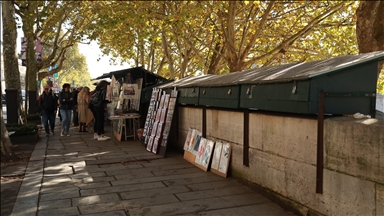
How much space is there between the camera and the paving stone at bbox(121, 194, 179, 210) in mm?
4941

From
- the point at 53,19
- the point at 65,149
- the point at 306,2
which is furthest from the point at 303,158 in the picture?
the point at 53,19

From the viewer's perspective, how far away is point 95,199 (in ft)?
17.2

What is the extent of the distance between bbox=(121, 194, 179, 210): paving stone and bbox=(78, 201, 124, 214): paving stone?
0.09 m

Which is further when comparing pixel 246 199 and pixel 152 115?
pixel 152 115

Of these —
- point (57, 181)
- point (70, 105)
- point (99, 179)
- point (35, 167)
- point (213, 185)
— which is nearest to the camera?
point (213, 185)

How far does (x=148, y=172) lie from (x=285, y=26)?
12917 millimetres

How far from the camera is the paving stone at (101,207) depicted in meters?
4.72

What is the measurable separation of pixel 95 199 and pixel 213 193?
1.71 meters

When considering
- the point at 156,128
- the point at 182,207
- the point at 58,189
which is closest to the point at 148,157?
the point at 156,128

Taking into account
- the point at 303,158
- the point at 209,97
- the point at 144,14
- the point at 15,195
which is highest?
the point at 144,14

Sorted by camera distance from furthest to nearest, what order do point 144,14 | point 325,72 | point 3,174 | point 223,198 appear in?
point 144,14 → point 3,174 → point 223,198 → point 325,72

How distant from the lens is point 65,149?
390 inches

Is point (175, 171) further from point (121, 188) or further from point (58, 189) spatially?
point (58, 189)

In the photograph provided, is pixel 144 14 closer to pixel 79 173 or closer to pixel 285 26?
pixel 285 26
